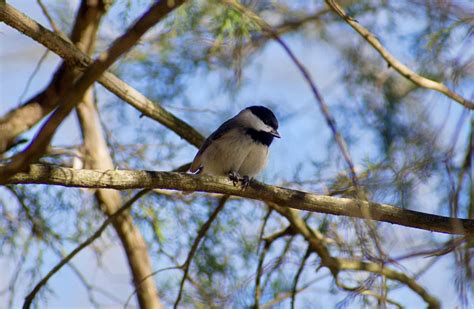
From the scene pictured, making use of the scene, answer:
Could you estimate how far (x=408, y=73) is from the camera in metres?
4.55

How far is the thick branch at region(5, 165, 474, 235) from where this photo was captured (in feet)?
10.5

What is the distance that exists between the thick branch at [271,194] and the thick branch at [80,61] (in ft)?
2.83

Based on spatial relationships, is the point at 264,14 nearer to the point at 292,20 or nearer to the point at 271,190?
the point at 292,20

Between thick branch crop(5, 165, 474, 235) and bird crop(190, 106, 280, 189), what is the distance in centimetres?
80

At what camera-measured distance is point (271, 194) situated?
3729mm

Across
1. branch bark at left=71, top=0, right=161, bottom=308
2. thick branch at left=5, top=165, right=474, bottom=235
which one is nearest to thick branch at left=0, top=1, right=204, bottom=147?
branch bark at left=71, top=0, right=161, bottom=308

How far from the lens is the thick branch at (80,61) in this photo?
12.1ft

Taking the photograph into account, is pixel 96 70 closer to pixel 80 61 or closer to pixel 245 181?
pixel 80 61

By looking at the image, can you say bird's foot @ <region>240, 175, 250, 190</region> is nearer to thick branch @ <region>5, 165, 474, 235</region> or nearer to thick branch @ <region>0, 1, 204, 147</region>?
thick branch @ <region>5, 165, 474, 235</region>

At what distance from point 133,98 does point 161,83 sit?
1514mm

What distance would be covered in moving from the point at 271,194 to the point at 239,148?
102 cm

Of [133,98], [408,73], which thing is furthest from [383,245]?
[133,98]

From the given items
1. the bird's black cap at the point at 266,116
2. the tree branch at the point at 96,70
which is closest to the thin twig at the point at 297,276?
the bird's black cap at the point at 266,116

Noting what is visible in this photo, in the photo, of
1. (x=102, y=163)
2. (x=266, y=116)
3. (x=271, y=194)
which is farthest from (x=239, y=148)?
(x=102, y=163)
